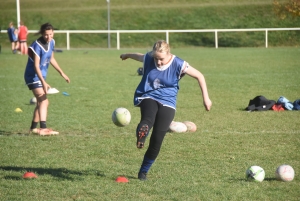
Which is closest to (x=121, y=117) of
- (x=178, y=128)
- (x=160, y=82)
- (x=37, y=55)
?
(x=160, y=82)

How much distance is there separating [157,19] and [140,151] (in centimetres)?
4254

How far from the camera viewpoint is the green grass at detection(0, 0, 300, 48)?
4469 centimetres

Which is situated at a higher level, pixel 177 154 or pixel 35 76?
pixel 35 76

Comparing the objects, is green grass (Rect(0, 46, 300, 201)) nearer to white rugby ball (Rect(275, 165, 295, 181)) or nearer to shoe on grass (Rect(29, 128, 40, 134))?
white rugby ball (Rect(275, 165, 295, 181))

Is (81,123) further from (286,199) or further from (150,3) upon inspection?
(150,3)

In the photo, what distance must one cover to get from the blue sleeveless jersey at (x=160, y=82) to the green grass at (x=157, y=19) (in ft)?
121

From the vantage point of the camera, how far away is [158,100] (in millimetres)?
6836

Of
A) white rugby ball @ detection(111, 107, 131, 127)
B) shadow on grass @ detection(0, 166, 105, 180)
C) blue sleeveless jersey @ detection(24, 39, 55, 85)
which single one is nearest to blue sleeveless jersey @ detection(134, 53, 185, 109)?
white rugby ball @ detection(111, 107, 131, 127)

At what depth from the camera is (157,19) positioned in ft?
165

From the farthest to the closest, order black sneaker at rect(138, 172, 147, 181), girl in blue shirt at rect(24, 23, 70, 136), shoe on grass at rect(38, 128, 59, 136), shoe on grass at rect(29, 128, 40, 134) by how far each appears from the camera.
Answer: shoe on grass at rect(29, 128, 40, 134) < shoe on grass at rect(38, 128, 59, 136) < girl in blue shirt at rect(24, 23, 70, 136) < black sneaker at rect(138, 172, 147, 181)

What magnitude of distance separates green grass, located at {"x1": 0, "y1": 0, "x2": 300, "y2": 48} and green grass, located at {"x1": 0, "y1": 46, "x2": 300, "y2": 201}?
2736 centimetres

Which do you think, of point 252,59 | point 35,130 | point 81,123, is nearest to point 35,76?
point 35,130

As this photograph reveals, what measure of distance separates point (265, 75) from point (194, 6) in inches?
1281

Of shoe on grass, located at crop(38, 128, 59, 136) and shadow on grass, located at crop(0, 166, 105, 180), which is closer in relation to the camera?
shadow on grass, located at crop(0, 166, 105, 180)
